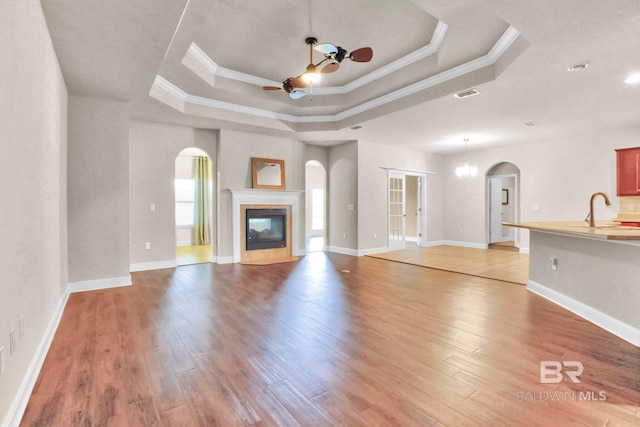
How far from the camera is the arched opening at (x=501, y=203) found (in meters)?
8.38

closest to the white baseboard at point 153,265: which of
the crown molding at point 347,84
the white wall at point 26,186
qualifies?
the white wall at point 26,186

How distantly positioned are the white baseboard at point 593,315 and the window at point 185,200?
8794 millimetres

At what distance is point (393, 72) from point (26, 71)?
4.40 meters

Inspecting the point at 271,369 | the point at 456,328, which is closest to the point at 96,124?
the point at 271,369

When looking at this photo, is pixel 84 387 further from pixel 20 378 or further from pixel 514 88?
pixel 514 88

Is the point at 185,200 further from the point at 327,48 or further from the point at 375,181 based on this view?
the point at 327,48

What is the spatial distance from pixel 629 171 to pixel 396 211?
4.91 metres

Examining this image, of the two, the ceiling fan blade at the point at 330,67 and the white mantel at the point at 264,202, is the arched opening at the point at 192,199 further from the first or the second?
the ceiling fan blade at the point at 330,67

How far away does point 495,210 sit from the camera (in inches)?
364

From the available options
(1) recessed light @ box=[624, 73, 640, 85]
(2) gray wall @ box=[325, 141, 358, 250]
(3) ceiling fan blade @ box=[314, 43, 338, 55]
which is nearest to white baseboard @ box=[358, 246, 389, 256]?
(2) gray wall @ box=[325, 141, 358, 250]

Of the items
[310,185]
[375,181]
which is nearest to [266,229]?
[375,181]

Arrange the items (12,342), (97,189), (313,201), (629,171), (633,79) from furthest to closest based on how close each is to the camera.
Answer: (313,201) → (97,189) → (629,171) → (633,79) → (12,342)

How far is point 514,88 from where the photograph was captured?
4129 mm

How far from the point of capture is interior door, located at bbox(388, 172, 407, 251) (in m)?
8.24
